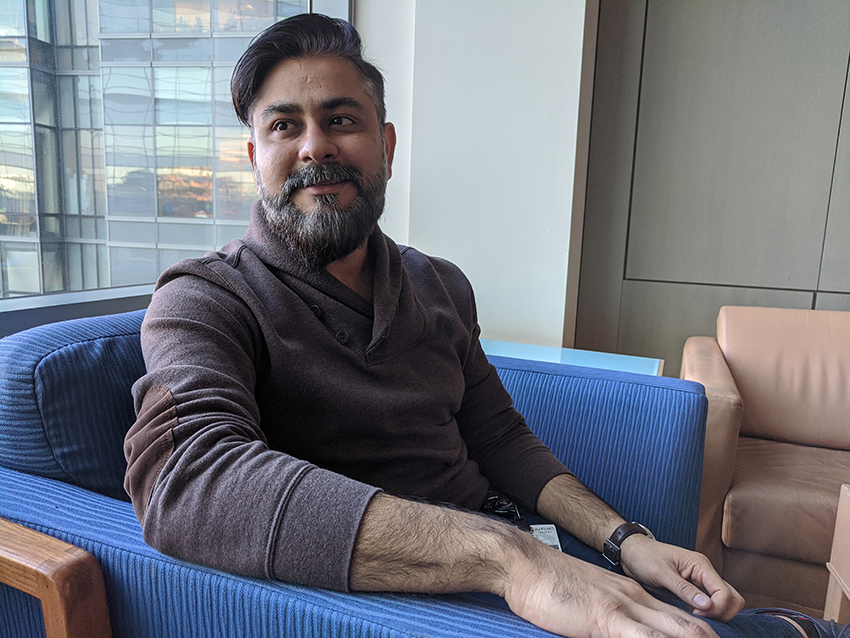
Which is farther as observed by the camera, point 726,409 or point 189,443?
point 726,409

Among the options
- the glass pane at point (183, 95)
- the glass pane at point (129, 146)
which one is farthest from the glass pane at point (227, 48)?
the glass pane at point (129, 146)

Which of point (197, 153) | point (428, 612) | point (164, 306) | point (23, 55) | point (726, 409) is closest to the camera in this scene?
point (428, 612)

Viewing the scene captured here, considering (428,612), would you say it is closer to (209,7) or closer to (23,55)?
(23,55)

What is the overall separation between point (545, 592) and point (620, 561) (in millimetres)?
475

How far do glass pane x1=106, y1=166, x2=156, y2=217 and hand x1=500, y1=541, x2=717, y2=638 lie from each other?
1.50m

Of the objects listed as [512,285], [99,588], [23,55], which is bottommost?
[99,588]

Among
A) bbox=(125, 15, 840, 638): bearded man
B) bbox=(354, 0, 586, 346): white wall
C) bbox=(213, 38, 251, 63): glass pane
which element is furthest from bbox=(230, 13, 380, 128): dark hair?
bbox=(354, 0, 586, 346): white wall

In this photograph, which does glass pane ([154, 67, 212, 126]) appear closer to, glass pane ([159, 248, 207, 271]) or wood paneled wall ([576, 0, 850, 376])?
glass pane ([159, 248, 207, 271])

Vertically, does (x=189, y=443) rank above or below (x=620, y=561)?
above

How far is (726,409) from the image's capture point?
168cm

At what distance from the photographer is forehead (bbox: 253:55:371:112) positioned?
1.07 meters

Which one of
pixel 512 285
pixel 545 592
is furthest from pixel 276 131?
pixel 512 285

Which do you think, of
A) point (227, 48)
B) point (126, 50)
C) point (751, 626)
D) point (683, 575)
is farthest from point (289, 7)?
point (751, 626)

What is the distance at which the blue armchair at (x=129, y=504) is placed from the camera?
2.06 ft
